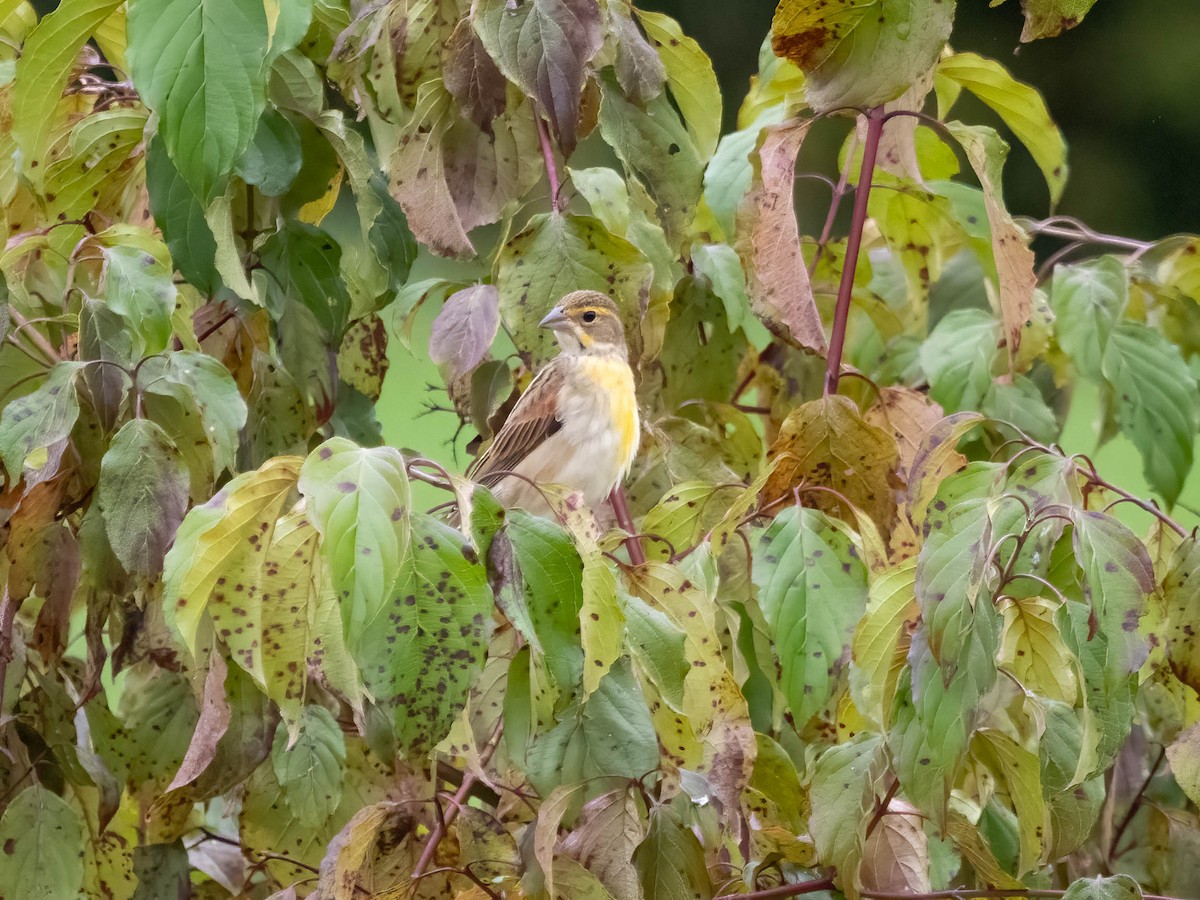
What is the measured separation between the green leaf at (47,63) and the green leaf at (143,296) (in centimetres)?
13

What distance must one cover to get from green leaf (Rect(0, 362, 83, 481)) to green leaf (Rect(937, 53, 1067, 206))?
0.91m

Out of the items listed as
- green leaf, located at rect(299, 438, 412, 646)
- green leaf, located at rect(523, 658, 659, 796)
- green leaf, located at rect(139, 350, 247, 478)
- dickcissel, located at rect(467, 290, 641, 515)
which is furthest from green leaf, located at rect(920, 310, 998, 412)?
green leaf, located at rect(299, 438, 412, 646)

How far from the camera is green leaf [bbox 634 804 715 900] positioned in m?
1.14

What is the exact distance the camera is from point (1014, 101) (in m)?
1.52

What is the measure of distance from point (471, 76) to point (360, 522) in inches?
22.6

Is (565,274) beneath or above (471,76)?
beneath

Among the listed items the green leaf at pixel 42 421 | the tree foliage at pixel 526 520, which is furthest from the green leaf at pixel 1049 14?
the green leaf at pixel 42 421

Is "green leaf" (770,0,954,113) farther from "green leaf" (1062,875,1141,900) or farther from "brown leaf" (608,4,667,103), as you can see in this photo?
"green leaf" (1062,875,1141,900)

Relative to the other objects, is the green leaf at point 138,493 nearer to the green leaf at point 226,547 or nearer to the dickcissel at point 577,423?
the green leaf at point 226,547

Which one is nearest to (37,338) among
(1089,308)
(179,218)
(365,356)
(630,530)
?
(179,218)

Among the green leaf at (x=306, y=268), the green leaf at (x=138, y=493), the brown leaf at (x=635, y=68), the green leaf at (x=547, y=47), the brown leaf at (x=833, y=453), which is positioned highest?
the green leaf at (x=547, y=47)

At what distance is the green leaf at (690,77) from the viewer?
4.89 feet

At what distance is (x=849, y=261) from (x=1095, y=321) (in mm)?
411

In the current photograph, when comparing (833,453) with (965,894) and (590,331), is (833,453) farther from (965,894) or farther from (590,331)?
(590,331)
